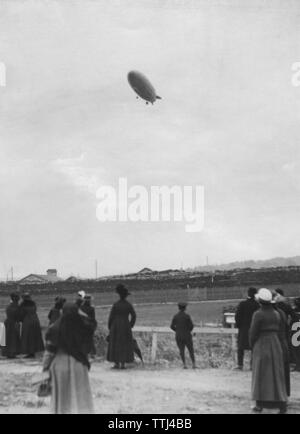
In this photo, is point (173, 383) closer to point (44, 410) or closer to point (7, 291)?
point (44, 410)

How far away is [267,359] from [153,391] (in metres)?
2.17

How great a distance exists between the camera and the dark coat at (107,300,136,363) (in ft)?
38.5

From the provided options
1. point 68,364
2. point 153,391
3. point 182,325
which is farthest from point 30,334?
point 68,364

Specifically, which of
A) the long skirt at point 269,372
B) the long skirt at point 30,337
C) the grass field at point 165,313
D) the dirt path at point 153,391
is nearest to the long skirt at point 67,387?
the dirt path at point 153,391

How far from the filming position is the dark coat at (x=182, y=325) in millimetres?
12406

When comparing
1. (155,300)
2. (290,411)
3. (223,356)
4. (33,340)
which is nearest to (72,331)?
(290,411)

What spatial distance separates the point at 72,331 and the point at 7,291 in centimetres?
3953

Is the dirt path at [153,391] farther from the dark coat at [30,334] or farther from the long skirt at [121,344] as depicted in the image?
the dark coat at [30,334]

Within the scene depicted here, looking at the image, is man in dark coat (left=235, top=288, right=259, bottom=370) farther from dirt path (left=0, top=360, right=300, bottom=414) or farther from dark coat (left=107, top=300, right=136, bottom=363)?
dark coat (left=107, top=300, right=136, bottom=363)

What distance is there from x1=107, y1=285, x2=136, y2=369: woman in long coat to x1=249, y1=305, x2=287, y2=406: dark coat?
3699 mm

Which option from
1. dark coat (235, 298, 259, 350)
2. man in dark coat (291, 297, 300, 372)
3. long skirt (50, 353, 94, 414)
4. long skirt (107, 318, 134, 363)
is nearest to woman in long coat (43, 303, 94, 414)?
long skirt (50, 353, 94, 414)

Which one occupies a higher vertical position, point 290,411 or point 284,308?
point 284,308

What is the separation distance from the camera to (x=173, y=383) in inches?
409

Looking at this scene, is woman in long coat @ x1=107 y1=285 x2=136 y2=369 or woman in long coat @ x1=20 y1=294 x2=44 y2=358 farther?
woman in long coat @ x1=20 y1=294 x2=44 y2=358
